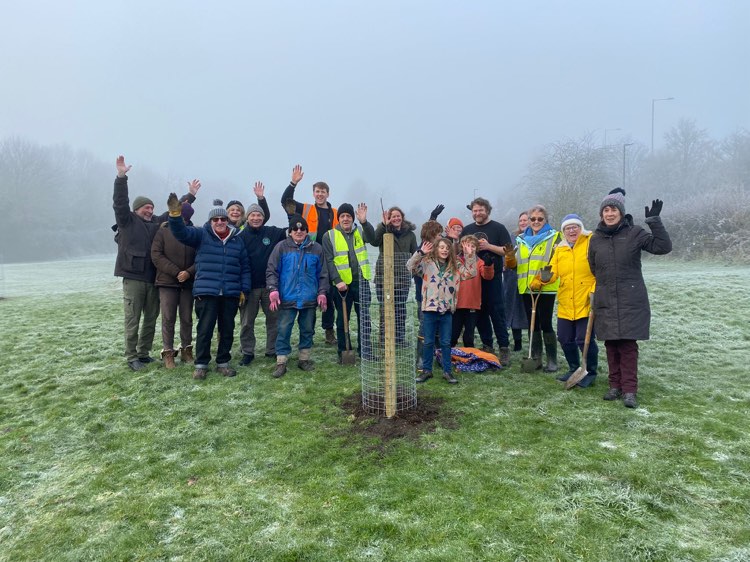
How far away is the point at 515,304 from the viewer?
687cm

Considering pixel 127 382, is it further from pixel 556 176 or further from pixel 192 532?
pixel 556 176

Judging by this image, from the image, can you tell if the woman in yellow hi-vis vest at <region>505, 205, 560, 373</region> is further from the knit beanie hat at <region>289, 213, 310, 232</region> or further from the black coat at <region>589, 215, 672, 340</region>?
the knit beanie hat at <region>289, 213, 310, 232</region>

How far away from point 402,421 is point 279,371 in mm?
2247

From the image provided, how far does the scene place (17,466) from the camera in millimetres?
3965

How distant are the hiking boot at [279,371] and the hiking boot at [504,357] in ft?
9.90

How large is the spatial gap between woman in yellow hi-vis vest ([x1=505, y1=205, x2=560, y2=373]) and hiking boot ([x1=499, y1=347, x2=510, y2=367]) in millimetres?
366

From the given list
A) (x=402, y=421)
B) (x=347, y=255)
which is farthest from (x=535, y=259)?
(x=402, y=421)

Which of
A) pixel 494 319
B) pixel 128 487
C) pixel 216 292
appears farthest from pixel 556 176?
pixel 128 487

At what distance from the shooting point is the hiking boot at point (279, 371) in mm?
6012

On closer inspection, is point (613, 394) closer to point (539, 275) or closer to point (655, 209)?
point (539, 275)

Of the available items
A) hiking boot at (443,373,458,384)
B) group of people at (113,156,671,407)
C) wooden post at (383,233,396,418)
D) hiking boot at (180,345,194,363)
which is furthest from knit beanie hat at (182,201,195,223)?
hiking boot at (443,373,458,384)

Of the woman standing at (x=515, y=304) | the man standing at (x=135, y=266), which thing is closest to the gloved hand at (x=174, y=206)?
the man standing at (x=135, y=266)

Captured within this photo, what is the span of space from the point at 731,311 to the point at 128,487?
1081cm

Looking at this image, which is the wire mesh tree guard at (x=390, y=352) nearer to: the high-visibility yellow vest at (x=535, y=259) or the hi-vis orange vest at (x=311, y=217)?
the hi-vis orange vest at (x=311, y=217)
